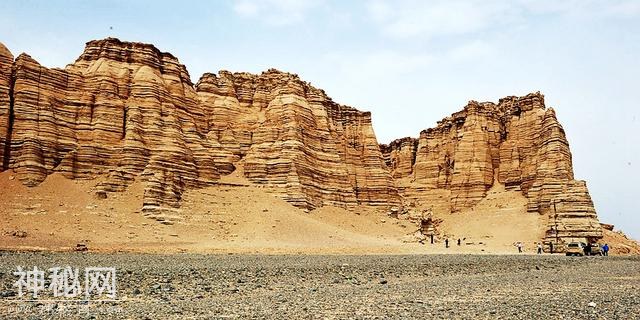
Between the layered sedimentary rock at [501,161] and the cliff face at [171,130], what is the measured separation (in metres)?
15.2

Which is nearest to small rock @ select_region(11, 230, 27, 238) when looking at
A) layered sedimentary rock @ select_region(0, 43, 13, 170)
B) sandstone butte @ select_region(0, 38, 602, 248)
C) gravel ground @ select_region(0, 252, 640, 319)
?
sandstone butte @ select_region(0, 38, 602, 248)

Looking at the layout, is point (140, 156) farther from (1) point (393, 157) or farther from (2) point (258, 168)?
(1) point (393, 157)

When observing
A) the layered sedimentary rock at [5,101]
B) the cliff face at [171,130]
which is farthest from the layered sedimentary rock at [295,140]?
the layered sedimentary rock at [5,101]

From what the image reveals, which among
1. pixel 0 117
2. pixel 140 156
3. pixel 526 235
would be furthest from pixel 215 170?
pixel 526 235

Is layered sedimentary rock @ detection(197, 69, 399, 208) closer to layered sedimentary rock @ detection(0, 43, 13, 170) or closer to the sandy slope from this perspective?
the sandy slope

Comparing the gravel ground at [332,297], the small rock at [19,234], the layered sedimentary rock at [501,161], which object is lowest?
the gravel ground at [332,297]

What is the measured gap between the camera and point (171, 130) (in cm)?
6519

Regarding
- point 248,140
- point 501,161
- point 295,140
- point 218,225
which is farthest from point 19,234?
point 501,161

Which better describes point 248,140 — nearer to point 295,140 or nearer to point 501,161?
point 295,140

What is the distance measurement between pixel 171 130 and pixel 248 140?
13.5m

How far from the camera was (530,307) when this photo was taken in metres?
14.0

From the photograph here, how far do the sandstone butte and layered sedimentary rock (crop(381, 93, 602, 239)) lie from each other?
221mm

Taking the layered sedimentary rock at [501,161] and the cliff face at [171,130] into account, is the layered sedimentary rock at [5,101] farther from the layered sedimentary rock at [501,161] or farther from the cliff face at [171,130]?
the layered sedimentary rock at [501,161]

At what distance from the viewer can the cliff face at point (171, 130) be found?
57.2 meters
